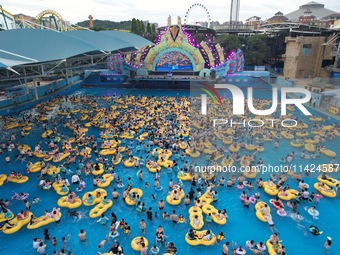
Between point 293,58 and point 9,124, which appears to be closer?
point 9,124

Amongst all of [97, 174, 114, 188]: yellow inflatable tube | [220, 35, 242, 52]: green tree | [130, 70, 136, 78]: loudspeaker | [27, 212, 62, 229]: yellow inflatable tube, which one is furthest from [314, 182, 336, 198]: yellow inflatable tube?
[220, 35, 242, 52]: green tree

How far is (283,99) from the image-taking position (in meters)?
17.8

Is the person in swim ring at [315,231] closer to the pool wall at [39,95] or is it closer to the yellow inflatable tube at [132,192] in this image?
the yellow inflatable tube at [132,192]

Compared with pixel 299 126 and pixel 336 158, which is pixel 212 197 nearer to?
pixel 336 158

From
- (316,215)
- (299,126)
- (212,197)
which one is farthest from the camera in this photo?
(299,126)

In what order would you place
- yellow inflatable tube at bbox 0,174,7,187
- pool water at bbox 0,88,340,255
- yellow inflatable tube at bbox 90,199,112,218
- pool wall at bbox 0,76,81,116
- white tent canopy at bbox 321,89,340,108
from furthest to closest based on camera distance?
pool wall at bbox 0,76,81,116, white tent canopy at bbox 321,89,340,108, yellow inflatable tube at bbox 0,174,7,187, yellow inflatable tube at bbox 90,199,112,218, pool water at bbox 0,88,340,255

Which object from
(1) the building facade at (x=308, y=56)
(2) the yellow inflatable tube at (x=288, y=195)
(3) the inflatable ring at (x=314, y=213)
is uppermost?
(1) the building facade at (x=308, y=56)

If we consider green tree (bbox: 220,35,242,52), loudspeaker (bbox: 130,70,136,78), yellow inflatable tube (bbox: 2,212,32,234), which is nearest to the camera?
yellow inflatable tube (bbox: 2,212,32,234)

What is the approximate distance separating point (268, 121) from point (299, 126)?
2.56 metres

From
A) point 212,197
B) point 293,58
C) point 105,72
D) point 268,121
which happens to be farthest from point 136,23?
point 212,197

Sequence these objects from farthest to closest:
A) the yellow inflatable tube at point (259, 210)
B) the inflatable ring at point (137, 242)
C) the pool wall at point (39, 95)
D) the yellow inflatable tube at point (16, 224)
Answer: the pool wall at point (39, 95) < the yellow inflatable tube at point (259, 210) < the yellow inflatable tube at point (16, 224) < the inflatable ring at point (137, 242)

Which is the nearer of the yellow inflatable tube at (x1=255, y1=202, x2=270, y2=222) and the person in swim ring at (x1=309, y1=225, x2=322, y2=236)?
the person in swim ring at (x1=309, y1=225, x2=322, y2=236)

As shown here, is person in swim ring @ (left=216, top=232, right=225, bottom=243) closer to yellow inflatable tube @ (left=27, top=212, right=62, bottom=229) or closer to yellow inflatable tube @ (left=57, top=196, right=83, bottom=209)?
yellow inflatable tube @ (left=57, top=196, right=83, bottom=209)

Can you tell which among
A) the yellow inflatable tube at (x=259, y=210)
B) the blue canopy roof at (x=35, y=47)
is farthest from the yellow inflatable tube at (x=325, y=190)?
the blue canopy roof at (x=35, y=47)
